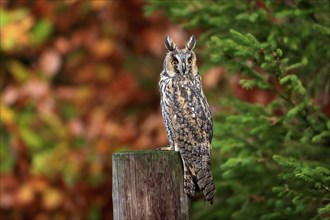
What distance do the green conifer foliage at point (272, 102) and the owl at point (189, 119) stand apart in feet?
0.98

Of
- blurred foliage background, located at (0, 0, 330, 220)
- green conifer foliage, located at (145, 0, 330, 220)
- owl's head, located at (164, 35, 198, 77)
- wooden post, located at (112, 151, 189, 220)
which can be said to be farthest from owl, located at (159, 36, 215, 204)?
blurred foliage background, located at (0, 0, 330, 220)

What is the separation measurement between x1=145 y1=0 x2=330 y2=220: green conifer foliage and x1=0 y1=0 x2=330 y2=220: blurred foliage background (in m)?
0.01

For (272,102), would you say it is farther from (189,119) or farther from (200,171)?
(200,171)

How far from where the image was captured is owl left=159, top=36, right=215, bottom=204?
405 cm

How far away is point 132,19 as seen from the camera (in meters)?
8.97

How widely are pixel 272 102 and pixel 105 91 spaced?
4203 millimetres

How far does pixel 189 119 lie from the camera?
13.7 feet

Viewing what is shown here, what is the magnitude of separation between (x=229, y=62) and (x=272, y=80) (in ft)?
1.17

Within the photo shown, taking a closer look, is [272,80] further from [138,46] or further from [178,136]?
[138,46]

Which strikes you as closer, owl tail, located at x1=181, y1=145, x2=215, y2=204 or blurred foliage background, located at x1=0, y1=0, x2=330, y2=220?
owl tail, located at x1=181, y1=145, x2=215, y2=204

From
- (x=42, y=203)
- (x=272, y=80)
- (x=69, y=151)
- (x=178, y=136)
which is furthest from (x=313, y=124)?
(x=42, y=203)

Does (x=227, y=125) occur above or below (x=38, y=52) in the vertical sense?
below

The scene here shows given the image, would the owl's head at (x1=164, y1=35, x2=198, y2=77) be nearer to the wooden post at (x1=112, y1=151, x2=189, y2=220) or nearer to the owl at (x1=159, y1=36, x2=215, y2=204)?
the owl at (x1=159, y1=36, x2=215, y2=204)

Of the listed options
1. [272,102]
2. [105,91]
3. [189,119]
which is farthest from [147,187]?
[105,91]
